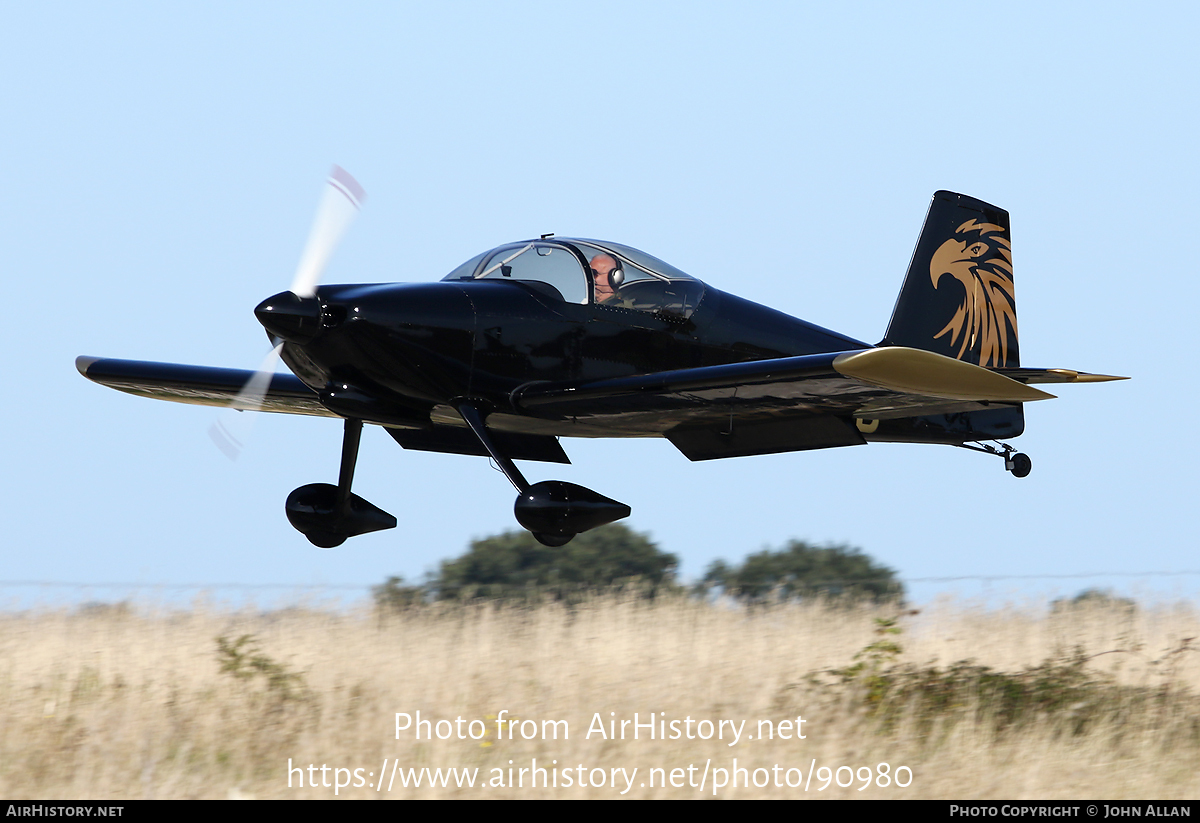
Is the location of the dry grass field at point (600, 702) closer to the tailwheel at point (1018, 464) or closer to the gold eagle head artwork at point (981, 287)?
the tailwheel at point (1018, 464)

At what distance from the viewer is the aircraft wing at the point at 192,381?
11047 millimetres

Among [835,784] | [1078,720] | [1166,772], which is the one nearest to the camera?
[835,784]

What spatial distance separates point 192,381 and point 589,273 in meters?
4.13

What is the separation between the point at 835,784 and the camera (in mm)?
6832

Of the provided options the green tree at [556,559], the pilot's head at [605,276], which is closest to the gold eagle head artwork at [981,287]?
the pilot's head at [605,276]

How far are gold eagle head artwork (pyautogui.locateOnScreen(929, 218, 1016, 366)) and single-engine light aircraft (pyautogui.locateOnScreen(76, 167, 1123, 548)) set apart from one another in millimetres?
1405

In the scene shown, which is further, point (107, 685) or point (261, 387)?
point (261, 387)

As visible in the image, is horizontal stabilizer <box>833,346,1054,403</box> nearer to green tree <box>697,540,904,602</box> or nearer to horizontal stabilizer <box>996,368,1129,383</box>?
horizontal stabilizer <box>996,368,1129,383</box>

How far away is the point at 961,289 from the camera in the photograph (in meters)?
12.2

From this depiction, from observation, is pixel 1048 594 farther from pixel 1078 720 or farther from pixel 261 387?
pixel 261 387

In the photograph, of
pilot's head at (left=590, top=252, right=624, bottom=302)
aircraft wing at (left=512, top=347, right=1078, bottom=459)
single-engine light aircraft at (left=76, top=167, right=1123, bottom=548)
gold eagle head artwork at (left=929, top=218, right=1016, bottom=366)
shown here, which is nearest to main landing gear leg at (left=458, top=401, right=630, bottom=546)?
single-engine light aircraft at (left=76, top=167, right=1123, bottom=548)

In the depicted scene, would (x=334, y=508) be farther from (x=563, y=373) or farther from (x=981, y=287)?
(x=981, y=287)
